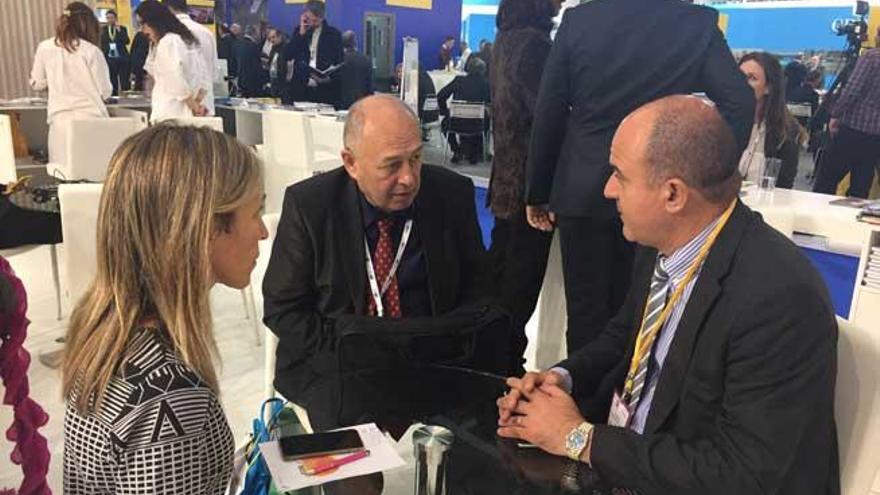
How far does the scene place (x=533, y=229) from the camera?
2918 millimetres

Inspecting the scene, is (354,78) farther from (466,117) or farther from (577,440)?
(577,440)

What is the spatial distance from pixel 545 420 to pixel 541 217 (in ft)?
4.93

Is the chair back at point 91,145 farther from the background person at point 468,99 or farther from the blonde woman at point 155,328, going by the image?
the background person at point 468,99

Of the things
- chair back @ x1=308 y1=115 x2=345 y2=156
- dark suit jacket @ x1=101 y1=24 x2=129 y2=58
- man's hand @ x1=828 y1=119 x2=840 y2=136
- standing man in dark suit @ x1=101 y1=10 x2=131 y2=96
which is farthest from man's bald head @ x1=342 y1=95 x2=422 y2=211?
dark suit jacket @ x1=101 y1=24 x2=129 y2=58

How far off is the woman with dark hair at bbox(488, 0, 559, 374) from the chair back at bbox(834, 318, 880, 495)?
1452 mm

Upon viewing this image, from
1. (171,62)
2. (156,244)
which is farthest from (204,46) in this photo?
(156,244)

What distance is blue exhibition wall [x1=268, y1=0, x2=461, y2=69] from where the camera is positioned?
32.1 feet

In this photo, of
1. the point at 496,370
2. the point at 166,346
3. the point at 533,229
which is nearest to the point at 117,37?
the point at 533,229

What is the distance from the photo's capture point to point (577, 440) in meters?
1.32

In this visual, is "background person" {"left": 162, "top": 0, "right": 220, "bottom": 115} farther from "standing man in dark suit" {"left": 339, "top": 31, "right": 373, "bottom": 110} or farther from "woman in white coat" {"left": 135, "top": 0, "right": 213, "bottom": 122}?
"standing man in dark suit" {"left": 339, "top": 31, "right": 373, "bottom": 110}

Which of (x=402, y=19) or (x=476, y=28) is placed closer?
(x=402, y=19)

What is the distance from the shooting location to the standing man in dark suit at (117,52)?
862 centimetres

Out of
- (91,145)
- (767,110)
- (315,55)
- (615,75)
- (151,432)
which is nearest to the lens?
(151,432)

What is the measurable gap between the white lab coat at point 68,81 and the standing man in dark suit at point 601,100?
4.01 metres
